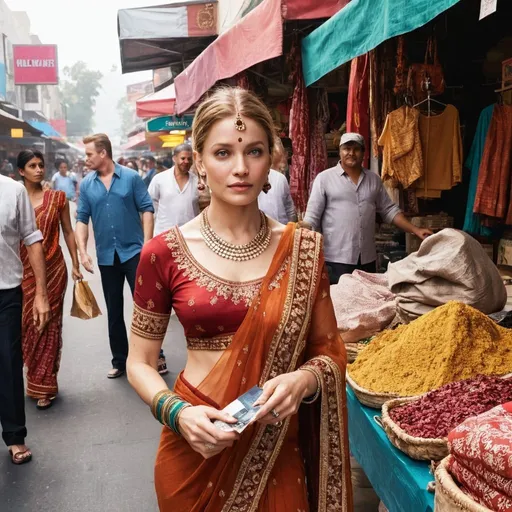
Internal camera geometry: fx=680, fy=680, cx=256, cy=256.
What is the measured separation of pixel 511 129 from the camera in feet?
17.8

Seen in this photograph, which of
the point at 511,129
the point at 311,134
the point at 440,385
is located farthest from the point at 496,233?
the point at 440,385

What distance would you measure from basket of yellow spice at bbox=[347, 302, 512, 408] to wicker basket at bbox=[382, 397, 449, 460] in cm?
35

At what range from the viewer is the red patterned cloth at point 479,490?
158cm

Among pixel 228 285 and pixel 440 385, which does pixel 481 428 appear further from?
pixel 440 385

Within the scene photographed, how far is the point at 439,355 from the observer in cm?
292

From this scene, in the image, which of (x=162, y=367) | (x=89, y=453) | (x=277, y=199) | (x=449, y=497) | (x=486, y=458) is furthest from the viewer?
(x=277, y=199)

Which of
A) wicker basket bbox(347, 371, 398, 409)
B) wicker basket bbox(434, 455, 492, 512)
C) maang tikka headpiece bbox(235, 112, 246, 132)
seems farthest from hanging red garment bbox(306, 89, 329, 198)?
wicker basket bbox(434, 455, 492, 512)

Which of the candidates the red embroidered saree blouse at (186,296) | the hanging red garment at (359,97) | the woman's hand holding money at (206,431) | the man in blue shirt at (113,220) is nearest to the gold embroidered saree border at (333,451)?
the red embroidered saree blouse at (186,296)

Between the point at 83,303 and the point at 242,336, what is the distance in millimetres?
4197

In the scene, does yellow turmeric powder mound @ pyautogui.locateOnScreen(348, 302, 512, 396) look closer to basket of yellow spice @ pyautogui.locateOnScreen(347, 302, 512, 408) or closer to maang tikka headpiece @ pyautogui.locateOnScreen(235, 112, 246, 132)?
basket of yellow spice @ pyautogui.locateOnScreen(347, 302, 512, 408)

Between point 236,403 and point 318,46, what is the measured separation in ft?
12.6

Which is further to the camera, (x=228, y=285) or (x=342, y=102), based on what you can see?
(x=342, y=102)

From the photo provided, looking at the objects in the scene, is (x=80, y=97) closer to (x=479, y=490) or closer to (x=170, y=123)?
(x=170, y=123)

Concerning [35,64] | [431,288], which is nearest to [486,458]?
[431,288]
